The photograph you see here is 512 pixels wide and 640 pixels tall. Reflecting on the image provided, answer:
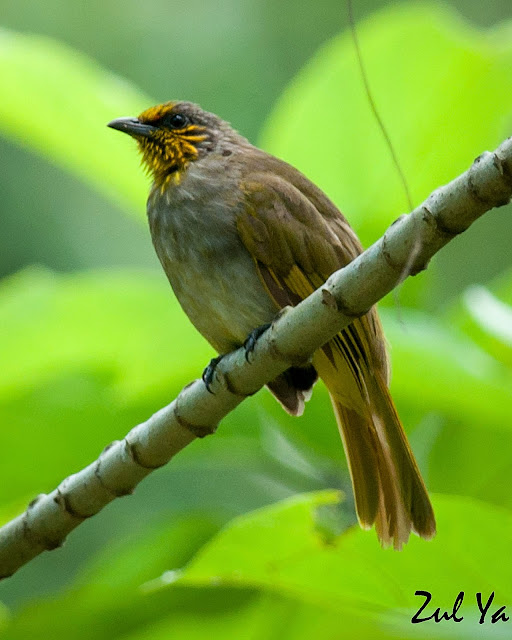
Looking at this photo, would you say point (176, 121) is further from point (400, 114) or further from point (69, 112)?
point (400, 114)

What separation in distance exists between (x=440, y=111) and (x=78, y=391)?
1139 millimetres

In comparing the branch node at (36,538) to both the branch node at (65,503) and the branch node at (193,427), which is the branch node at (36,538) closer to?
the branch node at (65,503)

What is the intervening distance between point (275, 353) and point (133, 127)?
47.8 inches

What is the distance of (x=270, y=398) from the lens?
8.86 feet

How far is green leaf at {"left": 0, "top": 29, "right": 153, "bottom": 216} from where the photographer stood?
2.86 m

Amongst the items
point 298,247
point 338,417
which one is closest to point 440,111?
point 298,247

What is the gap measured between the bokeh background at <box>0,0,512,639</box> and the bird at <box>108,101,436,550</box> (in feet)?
0.23

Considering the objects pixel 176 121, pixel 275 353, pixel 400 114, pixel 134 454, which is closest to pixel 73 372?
pixel 134 454

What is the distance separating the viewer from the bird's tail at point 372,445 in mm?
2410

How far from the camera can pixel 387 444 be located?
251cm

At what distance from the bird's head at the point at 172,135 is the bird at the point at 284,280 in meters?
0.07

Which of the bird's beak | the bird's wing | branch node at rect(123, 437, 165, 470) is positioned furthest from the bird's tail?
the bird's beak

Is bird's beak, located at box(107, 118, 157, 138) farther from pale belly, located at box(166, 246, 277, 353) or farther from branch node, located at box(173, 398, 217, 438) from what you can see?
branch node, located at box(173, 398, 217, 438)

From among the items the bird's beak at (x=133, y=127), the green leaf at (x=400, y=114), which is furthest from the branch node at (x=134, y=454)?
the bird's beak at (x=133, y=127)
